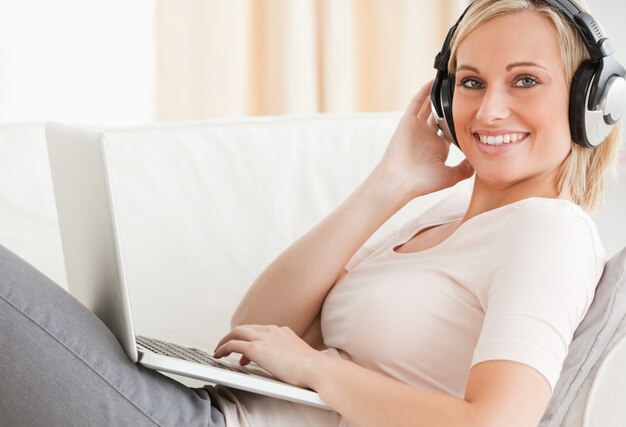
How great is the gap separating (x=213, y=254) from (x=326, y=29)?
133cm

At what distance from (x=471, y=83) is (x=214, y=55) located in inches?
62.3

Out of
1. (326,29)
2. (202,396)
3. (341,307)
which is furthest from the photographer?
(326,29)

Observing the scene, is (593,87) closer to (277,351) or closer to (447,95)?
(447,95)

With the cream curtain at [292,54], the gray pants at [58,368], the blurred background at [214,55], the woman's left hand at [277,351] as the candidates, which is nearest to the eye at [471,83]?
the woman's left hand at [277,351]

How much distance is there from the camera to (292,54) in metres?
2.74

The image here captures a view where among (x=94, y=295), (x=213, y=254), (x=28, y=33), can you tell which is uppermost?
(x=28, y=33)

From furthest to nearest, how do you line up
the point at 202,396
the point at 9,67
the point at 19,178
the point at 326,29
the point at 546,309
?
the point at 326,29 → the point at 9,67 → the point at 19,178 → the point at 202,396 → the point at 546,309

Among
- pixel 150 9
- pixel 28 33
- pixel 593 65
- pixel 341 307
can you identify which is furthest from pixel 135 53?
pixel 593 65

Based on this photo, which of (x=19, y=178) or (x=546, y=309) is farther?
(x=19, y=178)

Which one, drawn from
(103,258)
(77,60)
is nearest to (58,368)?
(103,258)

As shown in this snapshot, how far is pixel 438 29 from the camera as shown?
2.85 m

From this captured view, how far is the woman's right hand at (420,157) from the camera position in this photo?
1.42 meters

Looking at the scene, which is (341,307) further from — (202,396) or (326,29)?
(326,29)

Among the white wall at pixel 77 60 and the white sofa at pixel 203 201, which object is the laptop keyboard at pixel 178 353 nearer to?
the white sofa at pixel 203 201
